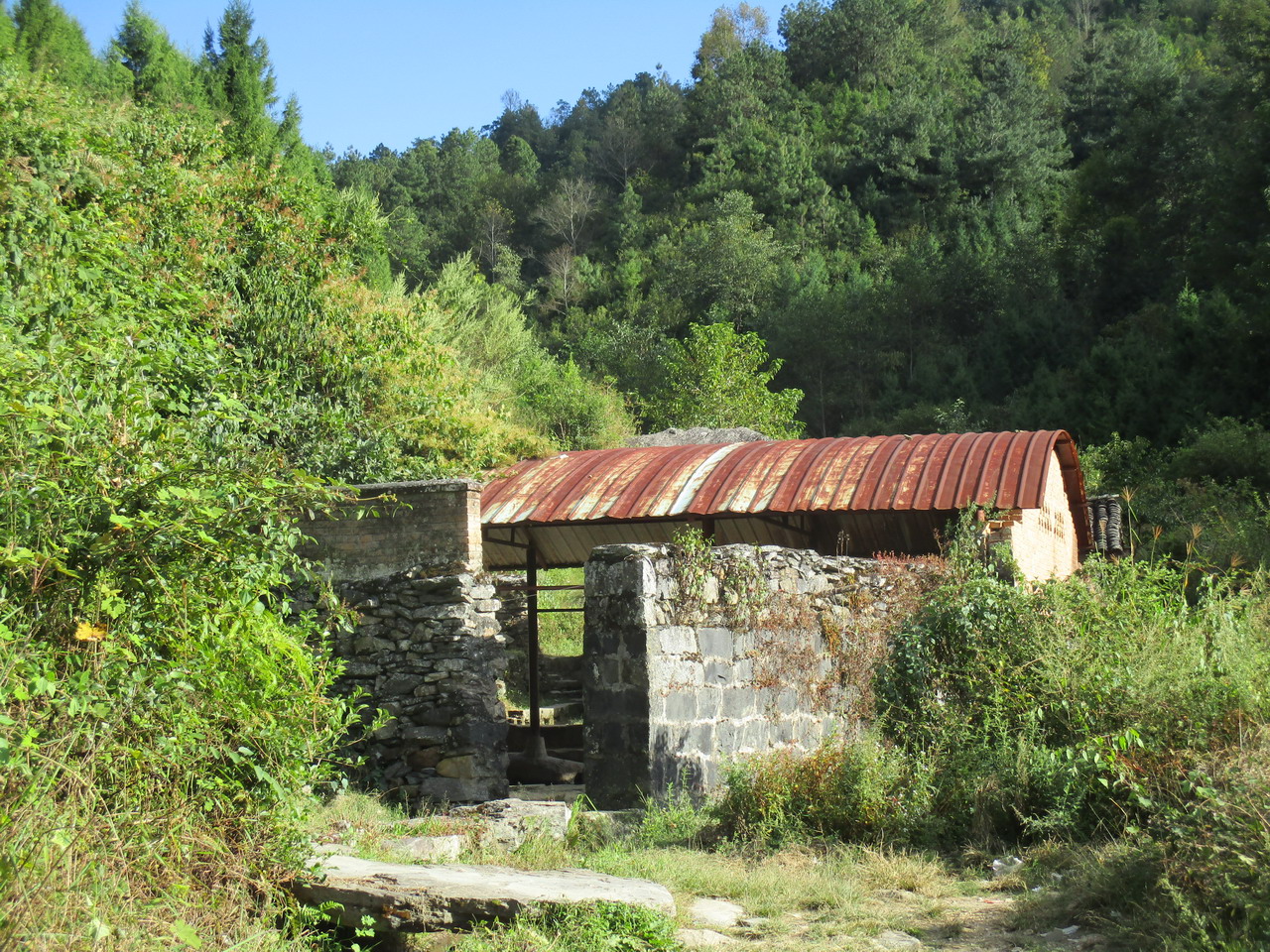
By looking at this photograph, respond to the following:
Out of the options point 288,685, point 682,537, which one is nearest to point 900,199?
point 682,537

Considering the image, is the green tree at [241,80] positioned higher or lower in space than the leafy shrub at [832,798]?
higher

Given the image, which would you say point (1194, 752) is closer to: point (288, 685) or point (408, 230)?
point (288, 685)

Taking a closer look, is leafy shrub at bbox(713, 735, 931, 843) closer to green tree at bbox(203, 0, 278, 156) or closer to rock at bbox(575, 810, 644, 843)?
rock at bbox(575, 810, 644, 843)

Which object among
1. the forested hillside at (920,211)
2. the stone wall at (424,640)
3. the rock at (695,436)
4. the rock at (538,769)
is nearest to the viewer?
the stone wall at (424,640)

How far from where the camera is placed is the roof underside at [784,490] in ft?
36.4

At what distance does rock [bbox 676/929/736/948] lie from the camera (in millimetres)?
4562

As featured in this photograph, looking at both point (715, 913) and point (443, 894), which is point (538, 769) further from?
point (443, 894)

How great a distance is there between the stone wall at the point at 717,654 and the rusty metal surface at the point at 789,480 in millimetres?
1945

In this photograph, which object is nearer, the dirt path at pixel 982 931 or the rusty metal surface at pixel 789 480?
the dirt path at pixel 982 931

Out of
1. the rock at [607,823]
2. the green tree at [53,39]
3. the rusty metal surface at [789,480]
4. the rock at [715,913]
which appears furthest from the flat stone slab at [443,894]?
the green tree at [53,39]

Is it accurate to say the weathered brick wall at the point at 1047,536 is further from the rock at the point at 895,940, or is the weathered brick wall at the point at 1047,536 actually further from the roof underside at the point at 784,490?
the rock at the point at 895,940

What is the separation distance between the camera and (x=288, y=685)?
15.2 ft

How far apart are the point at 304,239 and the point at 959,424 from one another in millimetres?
24596

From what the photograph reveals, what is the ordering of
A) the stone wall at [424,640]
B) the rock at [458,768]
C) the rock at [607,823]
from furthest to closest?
the stone wall at [424,640], the rock at [458,768], the rock at [607,823]
